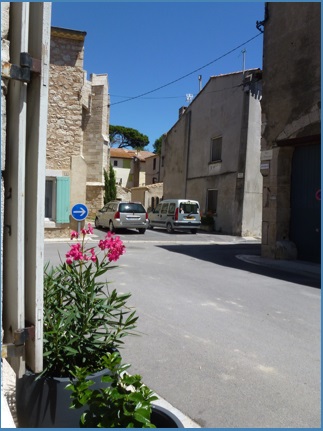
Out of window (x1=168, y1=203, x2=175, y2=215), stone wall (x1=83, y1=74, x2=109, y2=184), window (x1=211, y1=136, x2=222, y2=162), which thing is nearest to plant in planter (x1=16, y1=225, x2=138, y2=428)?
window (x1=168, y1=203, x2=175, y2=215)

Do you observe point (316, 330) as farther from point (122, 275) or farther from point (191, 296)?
point (122, 275)

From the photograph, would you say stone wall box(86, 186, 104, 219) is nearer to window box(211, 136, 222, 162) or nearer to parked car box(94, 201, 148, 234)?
parked car box(94, 201, 148, 234)

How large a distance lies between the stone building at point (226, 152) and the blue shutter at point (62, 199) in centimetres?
955

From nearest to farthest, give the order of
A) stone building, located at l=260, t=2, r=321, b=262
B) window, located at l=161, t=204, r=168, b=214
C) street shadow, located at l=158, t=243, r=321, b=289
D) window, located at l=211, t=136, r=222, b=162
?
street shadow, located at l=158, t=243, r=321, b=289, stone building, located at l=260, t=2, r=321, b=262, window, located at l=161, t=204, r=168, b=214, window, located at l=211, t=136, r=222, b=162

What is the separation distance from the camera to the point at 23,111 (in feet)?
7.25

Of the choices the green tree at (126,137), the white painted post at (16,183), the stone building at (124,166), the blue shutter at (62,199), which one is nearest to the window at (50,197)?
the blue shutter at (62,199)

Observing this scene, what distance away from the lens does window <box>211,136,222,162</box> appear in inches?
953

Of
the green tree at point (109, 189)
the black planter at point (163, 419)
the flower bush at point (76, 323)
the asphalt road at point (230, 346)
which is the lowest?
the asphalt road at point (230, 346)

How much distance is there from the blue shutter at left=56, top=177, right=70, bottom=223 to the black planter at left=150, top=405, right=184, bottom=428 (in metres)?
14.2

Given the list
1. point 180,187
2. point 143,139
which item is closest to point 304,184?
point 180,187

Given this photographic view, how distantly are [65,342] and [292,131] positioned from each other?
10733 millimetres

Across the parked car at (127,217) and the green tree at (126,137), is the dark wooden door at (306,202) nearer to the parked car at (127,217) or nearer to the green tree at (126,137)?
the parked car at (127,217)

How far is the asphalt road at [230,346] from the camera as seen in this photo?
3199 millimetres

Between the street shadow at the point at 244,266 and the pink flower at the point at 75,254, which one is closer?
the pink flower at the point at 75,254
